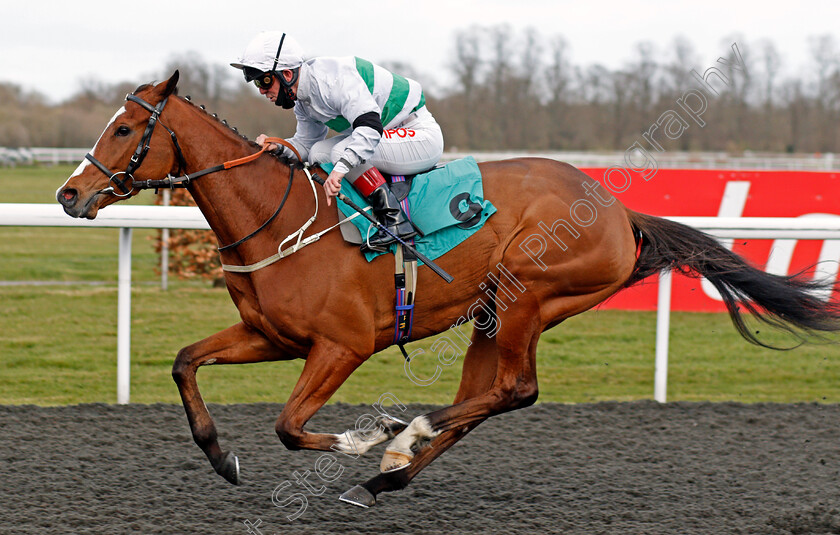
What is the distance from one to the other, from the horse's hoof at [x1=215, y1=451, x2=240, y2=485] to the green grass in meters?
2.04

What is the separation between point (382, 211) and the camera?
308 centimetres

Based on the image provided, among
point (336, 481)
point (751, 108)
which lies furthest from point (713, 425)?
point (751, 108)

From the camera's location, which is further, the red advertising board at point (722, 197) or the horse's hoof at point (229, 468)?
the red advertising board at point (722, 197)

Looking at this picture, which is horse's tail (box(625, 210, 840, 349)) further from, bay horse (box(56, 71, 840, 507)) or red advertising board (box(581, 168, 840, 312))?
red advertising board (box(581, 168, 840, 312))

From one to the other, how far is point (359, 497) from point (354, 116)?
1.37 meters

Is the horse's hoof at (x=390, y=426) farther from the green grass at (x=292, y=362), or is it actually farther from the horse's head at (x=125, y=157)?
the green grass at (x=292, y=362)

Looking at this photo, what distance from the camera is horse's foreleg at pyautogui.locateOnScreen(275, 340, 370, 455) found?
117 inches

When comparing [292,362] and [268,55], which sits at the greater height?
[268,55]

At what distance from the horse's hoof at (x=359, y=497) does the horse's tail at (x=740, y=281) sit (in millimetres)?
1421

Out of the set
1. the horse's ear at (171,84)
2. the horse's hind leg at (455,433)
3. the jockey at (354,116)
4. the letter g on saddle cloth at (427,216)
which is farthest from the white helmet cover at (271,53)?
the horse's hind leg at (455,433)

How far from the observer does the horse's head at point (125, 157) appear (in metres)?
2.83

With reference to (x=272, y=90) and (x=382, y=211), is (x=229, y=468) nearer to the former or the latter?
(x=382, y=211)

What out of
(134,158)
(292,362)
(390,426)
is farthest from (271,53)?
(292,362)

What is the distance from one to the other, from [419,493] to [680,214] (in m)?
5.00
